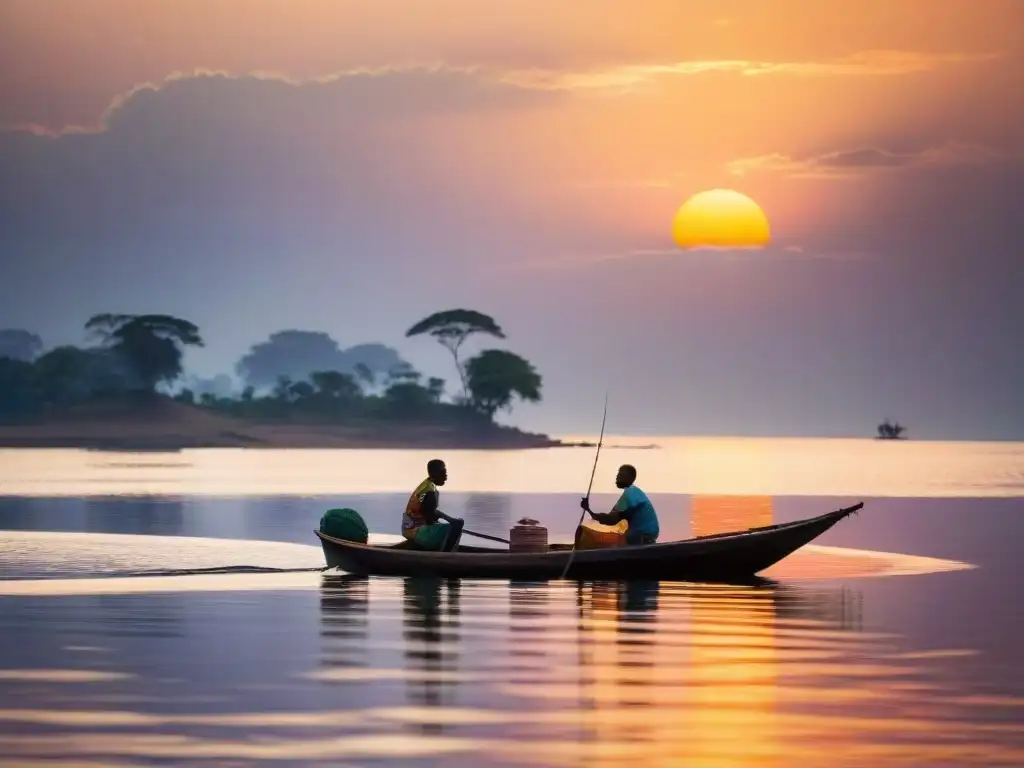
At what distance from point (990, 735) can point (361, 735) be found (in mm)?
4194

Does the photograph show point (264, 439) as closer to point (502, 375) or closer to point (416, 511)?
point (502, 375)

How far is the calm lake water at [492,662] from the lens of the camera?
11.3 metres

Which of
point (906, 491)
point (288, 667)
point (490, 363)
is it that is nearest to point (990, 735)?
point (288, 667)

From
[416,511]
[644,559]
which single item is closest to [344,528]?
[416,511]

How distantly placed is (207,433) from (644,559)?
11876 centimetres

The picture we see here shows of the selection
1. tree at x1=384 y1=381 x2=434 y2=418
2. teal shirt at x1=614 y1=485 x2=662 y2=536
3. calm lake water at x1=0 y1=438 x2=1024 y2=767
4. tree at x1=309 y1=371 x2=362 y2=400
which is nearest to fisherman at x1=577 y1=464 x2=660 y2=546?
teal shirt at x1=614 y1=485 x2=662 y2=536

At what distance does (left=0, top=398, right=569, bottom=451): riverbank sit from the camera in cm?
13162

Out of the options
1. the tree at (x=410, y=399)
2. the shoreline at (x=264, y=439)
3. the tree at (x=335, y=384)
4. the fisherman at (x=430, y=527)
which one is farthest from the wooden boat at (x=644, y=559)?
the tree at (x=335, y=384)

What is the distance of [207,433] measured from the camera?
13825 cm

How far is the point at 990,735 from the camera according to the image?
1177 cm

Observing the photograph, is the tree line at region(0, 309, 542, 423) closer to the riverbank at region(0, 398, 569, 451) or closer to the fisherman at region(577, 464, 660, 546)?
the riverbank at region(0, 398, 569, 451)

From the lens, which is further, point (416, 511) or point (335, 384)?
point (335, 384)

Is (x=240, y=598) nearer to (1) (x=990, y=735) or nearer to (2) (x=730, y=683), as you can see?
(2) (x=730, y=683)

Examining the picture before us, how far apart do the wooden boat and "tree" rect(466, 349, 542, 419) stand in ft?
365
